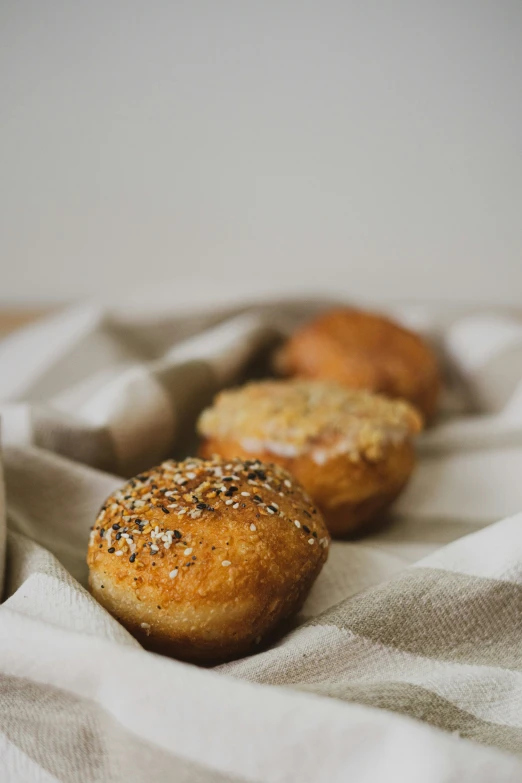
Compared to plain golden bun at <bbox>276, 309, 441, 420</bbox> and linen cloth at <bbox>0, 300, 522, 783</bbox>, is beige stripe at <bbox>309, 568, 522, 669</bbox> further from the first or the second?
plain golden bun at <bbox>276, 309, 441, 420</bbox>

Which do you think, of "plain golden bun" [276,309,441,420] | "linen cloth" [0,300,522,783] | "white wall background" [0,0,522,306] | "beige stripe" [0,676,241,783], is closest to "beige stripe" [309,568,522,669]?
"linen cloth" [0,300,522,783]

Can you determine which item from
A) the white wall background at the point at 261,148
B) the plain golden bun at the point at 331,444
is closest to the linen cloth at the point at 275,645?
the plain golden bun at the point at 331,444

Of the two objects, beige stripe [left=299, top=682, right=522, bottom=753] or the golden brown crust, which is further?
the golden brown crust

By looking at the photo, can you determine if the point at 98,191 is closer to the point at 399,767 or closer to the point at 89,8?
the point at 89,8

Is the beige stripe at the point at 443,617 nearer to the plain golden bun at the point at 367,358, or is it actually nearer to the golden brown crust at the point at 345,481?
the golden brown crust at the point at 345,481

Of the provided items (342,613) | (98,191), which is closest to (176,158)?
(98,191)

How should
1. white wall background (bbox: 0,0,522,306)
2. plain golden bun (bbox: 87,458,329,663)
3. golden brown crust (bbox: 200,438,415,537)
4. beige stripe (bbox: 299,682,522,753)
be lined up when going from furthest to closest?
1. white wall background (bbox: 0,0,522,306)
2. golden brown crust (bbox: 200,438,415,537)
3. plain golden bun (bbox: 87,458,329,663)
4. beige stripe (bbox: 299,682,522,753)

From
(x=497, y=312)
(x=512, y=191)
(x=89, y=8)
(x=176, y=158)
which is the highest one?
(x=89, y=8)

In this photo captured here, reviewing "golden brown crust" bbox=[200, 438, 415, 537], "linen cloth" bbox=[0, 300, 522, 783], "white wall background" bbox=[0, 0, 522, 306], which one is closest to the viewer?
"linen cloth" bbox=[0, 300, 522, 783]
